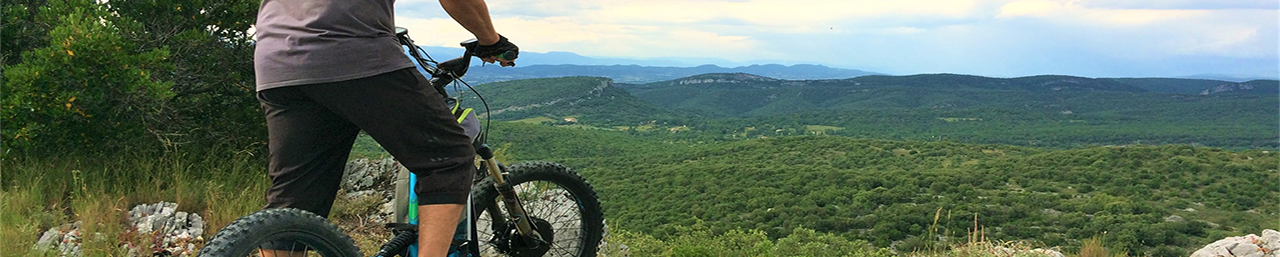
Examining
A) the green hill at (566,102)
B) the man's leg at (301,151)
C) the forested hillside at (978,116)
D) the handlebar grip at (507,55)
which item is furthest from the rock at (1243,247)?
the green hill at (566,102)

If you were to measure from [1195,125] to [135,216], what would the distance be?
158 meters

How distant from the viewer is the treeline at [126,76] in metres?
4.02

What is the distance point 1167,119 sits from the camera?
138375 mm

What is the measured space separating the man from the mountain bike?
185mm

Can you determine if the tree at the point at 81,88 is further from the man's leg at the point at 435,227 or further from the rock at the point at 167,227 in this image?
the man's leg at the point at 435,227

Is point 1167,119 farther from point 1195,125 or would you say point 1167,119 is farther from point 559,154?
point 559,154

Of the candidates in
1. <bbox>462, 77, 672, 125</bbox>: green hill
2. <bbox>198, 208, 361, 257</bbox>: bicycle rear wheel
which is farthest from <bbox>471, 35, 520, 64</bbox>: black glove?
<bbox>462, 77, 672, 125</bbox>: green hill

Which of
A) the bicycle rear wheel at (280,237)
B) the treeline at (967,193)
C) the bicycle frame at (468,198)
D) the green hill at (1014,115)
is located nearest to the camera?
the bicycle rear wheel at (280,237)

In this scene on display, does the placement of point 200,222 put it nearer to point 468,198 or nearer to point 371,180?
point 371,180

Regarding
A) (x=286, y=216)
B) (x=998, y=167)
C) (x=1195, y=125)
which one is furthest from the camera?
(x=1195, y=125)

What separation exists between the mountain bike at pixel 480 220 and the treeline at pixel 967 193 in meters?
31.3

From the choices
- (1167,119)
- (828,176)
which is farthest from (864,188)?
(1167,119)

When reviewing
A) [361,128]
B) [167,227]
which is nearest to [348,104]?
[361,128]

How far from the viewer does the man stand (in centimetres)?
173
